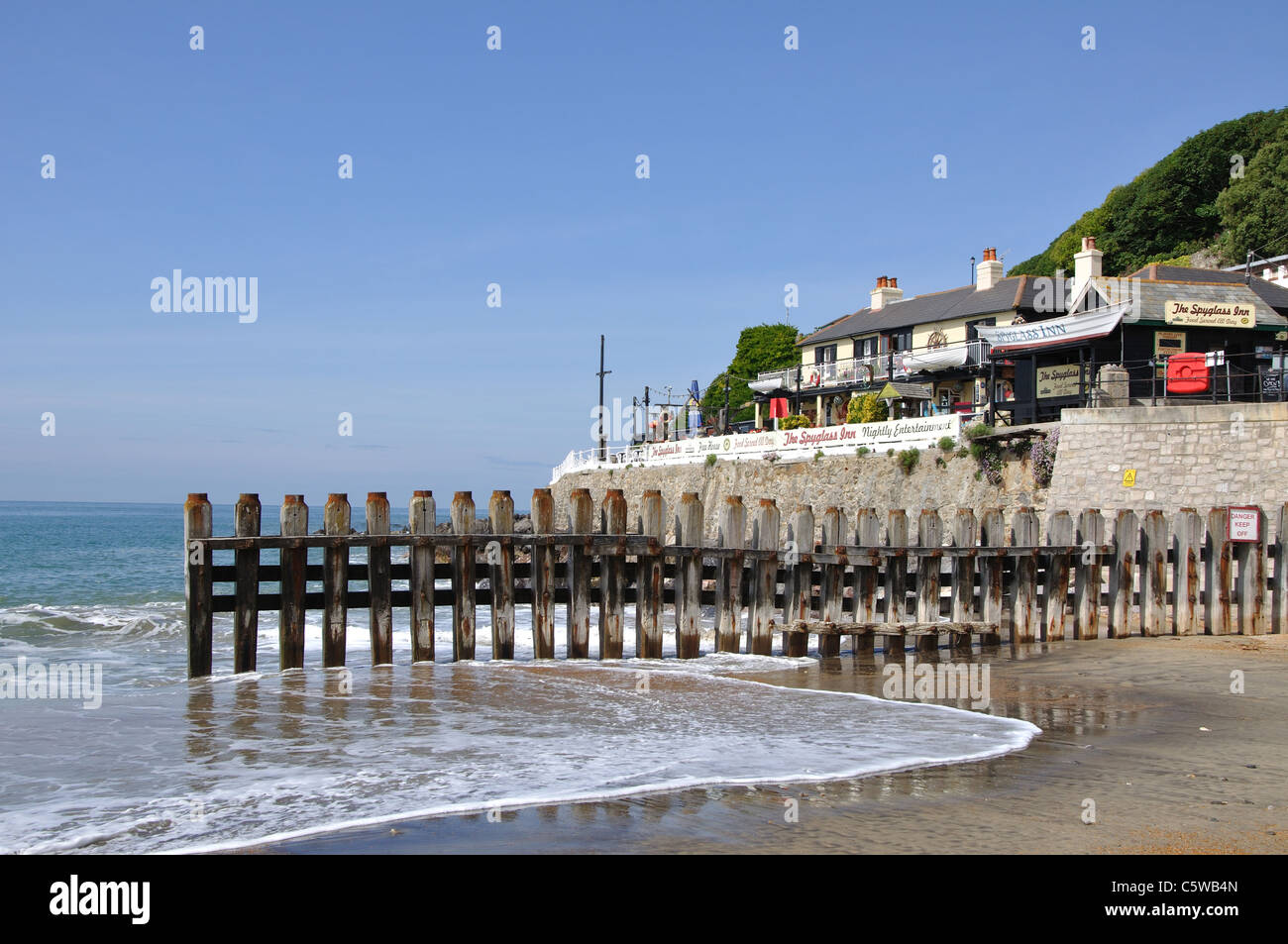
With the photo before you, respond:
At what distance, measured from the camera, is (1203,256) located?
2739 inches

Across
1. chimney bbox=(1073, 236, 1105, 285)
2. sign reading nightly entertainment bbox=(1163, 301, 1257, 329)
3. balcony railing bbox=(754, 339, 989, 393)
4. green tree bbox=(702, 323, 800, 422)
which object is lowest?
sign reading nightly entertainment bbox=(1163, 301, 1257, 329)

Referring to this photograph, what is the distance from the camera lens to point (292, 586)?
11172 mm

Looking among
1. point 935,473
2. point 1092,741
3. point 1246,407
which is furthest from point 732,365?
point 1092,741

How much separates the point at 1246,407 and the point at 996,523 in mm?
11342

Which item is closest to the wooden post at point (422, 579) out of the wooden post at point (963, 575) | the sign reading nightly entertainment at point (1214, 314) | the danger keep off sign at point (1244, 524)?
the wooden post at point (963, 575)

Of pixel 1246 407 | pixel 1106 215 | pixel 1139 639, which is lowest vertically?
pixel 1139 639

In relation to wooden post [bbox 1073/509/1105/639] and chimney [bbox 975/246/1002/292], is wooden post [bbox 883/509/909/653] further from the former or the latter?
chimney [bbox 975/246/1002/292]

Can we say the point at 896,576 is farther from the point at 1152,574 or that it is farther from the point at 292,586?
the point at 292,586

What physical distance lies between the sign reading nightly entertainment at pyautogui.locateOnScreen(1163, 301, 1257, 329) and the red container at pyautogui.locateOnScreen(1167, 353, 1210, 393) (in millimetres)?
4392

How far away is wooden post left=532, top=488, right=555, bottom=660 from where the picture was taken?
40.1 feet

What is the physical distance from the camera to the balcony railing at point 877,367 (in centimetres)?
4647

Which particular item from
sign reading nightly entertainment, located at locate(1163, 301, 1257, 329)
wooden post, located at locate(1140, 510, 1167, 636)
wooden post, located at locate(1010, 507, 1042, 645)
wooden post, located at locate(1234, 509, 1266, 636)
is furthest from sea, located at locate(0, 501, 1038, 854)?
sign reading nightly entertainment, located at locate(1163, 301, 1257, 329)

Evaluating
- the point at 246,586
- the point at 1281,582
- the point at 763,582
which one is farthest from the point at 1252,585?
the point at 246,586
